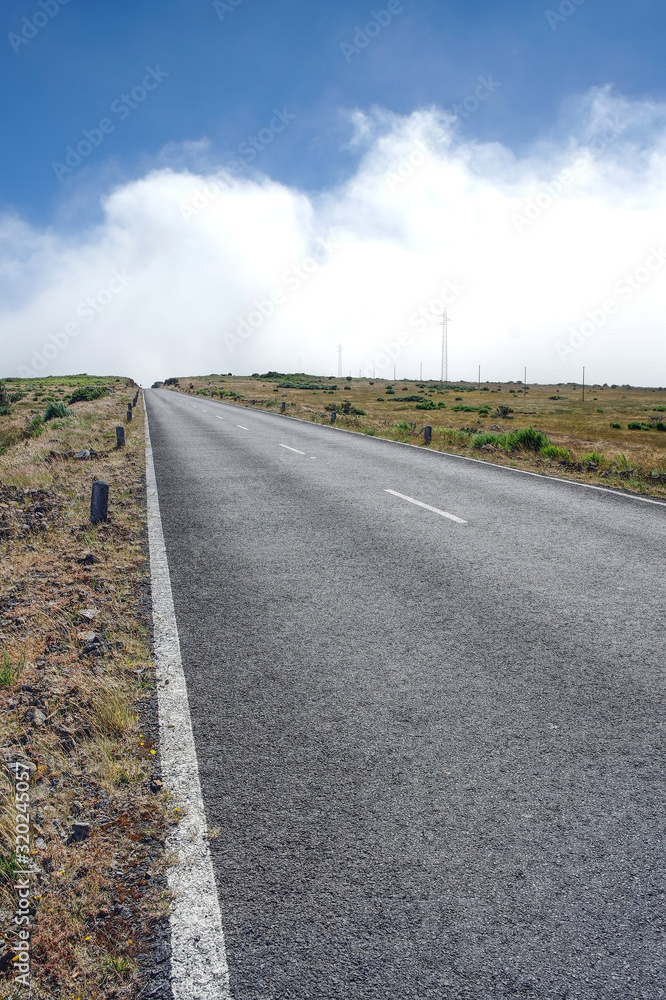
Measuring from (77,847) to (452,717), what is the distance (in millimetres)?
1927

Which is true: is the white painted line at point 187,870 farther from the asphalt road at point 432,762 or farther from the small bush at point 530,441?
the small bush at point 530,441

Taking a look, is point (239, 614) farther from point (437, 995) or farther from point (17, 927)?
point (437, 995)

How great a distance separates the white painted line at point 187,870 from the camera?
1.93 m

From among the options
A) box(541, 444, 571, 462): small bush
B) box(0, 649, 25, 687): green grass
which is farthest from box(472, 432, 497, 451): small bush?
box(0, 649, 25, 687): green grass

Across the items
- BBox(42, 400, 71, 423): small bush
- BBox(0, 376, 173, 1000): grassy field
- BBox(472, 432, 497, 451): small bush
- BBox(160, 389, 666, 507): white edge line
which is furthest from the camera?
BBox(42, 400, 71, 423): small bush

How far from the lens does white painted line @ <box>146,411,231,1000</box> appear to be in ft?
6.35

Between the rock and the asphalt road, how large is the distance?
499mm

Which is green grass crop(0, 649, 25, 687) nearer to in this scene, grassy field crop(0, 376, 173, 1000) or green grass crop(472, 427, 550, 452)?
grassy field crop(0, 376, 173, 1000)

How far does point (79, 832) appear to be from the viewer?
2.53 m

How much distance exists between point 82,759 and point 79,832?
581 millimetres

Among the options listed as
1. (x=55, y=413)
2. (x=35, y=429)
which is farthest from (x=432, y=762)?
(x=55, y=413)

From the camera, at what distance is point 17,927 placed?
6.89 feet

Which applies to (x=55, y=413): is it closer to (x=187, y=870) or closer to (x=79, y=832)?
Answer: (x=79, y=832)

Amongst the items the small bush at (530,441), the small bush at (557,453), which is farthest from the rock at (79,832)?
the small bush at (530,441)
